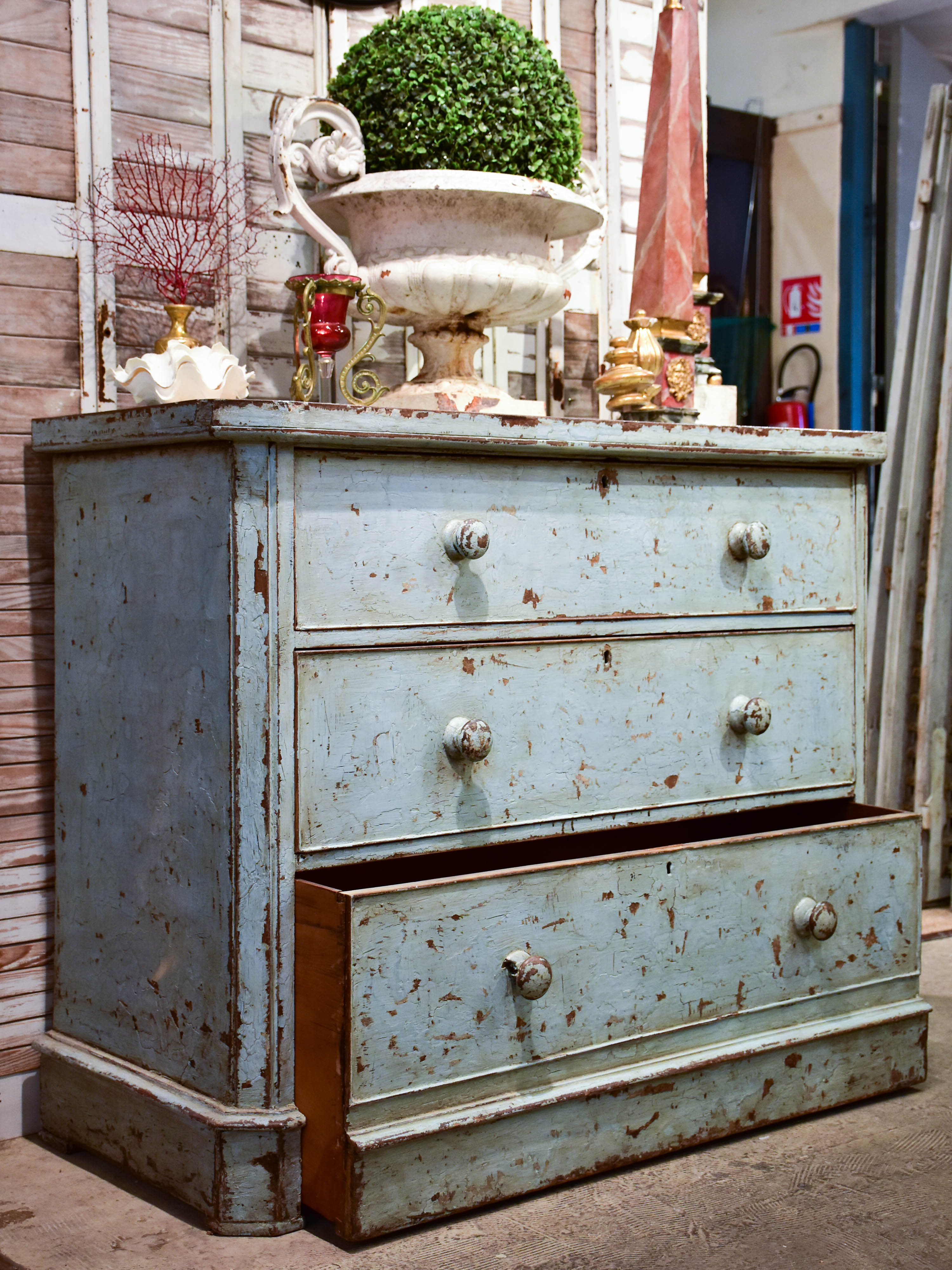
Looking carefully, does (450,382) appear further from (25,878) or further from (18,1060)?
(18,1060)

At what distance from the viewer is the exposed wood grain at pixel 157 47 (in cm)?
203

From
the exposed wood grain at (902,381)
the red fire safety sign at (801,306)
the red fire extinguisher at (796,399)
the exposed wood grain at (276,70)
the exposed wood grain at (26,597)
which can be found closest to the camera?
the exposed wood grain at (26,597)

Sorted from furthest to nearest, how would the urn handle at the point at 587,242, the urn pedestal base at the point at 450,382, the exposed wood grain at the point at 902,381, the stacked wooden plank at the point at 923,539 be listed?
the exposed wood grain at the point at 902,381 < the stacked wooden plank at the point at 923,539 < the urn handle at the point at 587,242 < the urn pedestal base at the point at 450,382

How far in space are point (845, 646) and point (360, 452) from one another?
931mm

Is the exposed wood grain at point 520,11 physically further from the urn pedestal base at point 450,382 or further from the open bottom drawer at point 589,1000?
the open bottom drawer at point 589,1000

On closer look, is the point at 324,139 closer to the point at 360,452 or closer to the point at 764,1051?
the point at 360,452

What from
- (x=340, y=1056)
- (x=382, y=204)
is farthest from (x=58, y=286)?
(x=340, y=1056)

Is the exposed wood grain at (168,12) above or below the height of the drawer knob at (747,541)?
above

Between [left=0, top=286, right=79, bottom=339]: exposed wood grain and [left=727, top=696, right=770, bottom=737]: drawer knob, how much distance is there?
3.80 feet

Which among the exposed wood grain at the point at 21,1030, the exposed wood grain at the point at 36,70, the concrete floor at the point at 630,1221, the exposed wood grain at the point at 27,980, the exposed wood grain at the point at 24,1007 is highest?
the exposed wood grain at the point at 36,70

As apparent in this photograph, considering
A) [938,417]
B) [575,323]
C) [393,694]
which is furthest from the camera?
[938,417]

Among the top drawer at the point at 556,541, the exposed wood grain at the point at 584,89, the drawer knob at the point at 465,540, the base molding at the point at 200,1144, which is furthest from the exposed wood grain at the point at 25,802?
the exposed wood grain at the point at 584,89

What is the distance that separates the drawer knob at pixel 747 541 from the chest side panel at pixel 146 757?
802 mm

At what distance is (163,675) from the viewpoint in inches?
65.6
